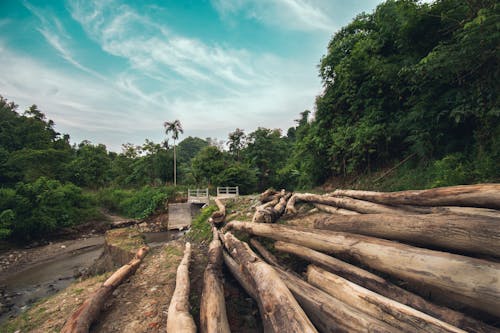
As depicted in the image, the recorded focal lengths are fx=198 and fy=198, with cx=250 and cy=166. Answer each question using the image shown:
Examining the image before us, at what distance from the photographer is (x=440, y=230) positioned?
1.76m

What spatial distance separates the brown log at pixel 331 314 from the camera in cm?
134

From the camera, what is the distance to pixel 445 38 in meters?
5.39

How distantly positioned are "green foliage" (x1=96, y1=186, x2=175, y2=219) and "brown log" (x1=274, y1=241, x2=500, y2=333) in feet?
74.0

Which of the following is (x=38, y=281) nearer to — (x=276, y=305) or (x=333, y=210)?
(x=276, y=305)

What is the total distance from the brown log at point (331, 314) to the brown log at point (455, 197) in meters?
1.58

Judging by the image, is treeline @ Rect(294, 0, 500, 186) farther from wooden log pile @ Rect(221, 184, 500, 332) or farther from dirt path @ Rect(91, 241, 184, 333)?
dirt path @ Rect(91, 241, 184, 333)

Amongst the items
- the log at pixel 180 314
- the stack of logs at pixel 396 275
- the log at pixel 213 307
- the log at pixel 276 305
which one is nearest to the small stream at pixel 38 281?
the log at pixel 180 314

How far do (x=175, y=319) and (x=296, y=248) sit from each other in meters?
1.63

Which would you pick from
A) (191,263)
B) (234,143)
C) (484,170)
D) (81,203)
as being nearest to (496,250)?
(484,170)

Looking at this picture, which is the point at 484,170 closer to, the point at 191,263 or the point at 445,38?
the point at 445,38

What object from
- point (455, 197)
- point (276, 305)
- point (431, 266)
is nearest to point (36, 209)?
point (276, 305)

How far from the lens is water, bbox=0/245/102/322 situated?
20.8 ft

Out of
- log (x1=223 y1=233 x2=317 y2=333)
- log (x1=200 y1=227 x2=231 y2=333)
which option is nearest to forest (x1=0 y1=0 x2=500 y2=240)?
log (x1=223 y1=233 x2=317 y2=333)

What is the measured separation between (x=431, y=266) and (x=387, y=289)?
1.38ft
